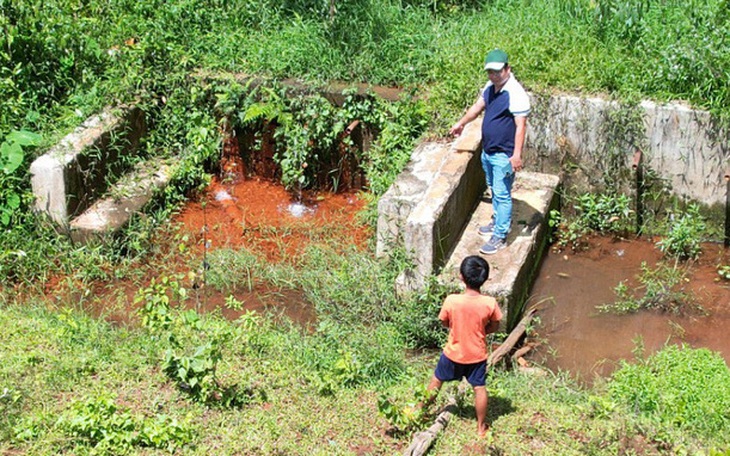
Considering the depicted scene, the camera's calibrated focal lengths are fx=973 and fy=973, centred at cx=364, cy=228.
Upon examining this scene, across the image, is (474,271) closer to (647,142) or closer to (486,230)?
(486,230)

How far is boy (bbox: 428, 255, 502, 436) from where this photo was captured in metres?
5.53

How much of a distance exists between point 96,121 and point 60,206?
0.98 metres

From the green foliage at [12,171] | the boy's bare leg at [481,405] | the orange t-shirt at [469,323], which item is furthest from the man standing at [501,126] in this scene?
the green foliage at [12,171]

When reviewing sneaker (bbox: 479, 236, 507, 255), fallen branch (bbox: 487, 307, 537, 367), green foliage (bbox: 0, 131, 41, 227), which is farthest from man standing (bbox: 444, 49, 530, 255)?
green foliage (bbox: 0, 131, 41, 227)

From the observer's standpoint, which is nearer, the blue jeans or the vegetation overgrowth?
the vegetation overgrowth

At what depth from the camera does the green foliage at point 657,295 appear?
7.68 meters

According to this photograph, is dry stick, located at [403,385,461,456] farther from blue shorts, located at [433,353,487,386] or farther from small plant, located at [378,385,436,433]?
blue shorts, located at [433,353,487,386]

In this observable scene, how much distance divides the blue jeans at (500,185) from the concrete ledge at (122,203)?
3190mm

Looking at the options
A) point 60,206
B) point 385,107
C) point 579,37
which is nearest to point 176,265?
point 60,206

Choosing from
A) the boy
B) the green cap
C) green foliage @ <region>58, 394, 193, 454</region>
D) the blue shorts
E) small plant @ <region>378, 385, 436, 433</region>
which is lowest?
→ green foliage @ <region>58, 394, 193, 454</region>

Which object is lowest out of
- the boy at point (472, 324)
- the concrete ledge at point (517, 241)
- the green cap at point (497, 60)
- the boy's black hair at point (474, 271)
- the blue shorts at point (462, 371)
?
the concrete ledge at point (517, 241)

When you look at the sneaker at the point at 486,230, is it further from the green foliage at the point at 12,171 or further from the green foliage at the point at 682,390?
the green foliage at the point at 12,171

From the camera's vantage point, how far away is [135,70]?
30.8 ft

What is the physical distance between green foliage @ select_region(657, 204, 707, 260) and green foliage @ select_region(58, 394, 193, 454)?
463cm
